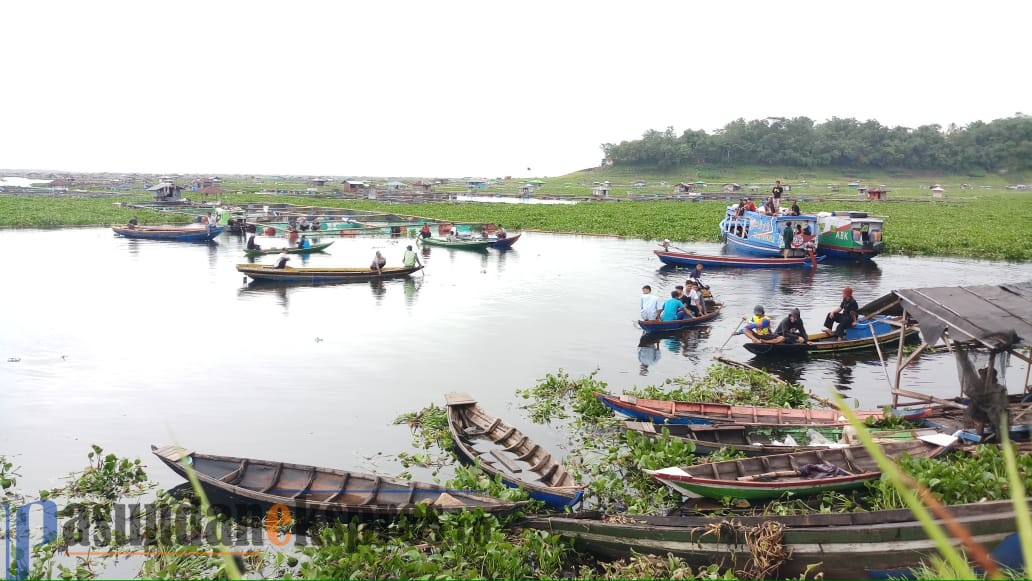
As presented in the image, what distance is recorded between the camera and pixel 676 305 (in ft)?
70.3

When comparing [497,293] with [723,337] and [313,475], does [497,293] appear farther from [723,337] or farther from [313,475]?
[313,475]

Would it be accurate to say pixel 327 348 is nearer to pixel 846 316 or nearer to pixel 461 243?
pixel 846 316

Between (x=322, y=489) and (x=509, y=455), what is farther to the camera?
(x=509, y=455)

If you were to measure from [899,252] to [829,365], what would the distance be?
1033 inches

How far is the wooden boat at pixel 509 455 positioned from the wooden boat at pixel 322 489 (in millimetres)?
837

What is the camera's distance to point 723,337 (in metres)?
22.1

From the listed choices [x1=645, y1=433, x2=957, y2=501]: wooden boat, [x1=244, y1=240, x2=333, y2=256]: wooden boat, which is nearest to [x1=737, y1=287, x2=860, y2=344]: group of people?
[x1=645, y1=433, x2=957, y2=501]: wooden boat

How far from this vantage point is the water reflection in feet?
63.2

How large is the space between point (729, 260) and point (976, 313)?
22.0m

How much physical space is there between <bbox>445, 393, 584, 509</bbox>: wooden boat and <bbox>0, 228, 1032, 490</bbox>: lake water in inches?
48.3

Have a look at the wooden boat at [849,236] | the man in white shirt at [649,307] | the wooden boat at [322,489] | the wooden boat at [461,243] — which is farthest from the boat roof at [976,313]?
the wooden boat at [461,243]

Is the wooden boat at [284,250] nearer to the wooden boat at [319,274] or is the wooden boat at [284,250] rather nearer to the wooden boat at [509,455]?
the wooden boat at [319,274]

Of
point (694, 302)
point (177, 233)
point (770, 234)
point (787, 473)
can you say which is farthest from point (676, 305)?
point (177, 233)

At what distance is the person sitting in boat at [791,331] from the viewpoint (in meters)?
18.5
